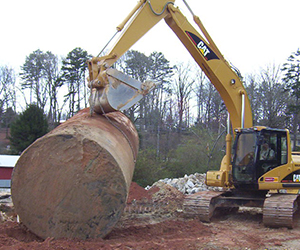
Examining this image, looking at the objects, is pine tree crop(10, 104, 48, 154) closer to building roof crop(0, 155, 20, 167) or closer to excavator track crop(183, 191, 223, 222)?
building roof crop(0, 155, 20, 167)

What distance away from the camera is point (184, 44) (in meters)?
9.16

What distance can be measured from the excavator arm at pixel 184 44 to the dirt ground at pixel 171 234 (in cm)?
236

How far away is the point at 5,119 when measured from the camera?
43281mm

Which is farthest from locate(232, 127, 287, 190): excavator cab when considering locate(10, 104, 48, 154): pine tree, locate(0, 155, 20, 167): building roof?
locate(10, 104, 48, 154): pine tree

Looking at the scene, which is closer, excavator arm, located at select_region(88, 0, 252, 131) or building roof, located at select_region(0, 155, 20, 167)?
excavator arm, located at select_region(88, 0, 252, 131)

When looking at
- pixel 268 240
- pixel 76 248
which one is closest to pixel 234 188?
pixel 268 240

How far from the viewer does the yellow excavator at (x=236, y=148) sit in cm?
794

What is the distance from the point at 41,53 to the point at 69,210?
38.3m

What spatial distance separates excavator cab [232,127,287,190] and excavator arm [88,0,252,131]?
735 mm

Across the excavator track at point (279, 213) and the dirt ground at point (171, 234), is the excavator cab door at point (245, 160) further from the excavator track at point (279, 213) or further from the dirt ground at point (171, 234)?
the dirt ground at point (171, 234)

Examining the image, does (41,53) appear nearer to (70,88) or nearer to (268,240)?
(70,88)

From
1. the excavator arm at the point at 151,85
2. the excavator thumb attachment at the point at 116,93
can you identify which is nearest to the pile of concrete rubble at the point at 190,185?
the excavator arm at the point at 151,85

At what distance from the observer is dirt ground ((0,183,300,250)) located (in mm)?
5414

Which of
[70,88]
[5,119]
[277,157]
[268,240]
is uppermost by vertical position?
[70,88]
